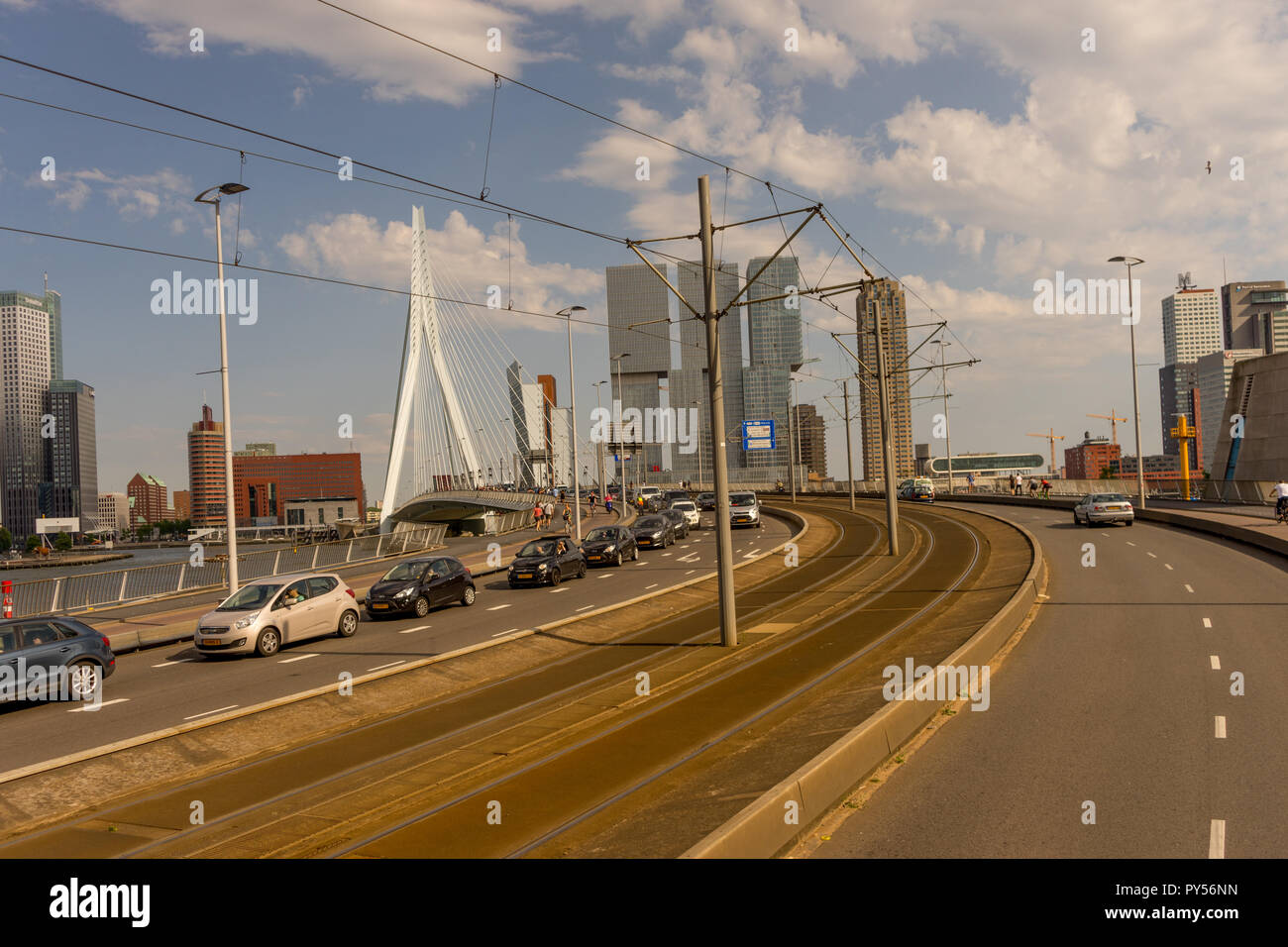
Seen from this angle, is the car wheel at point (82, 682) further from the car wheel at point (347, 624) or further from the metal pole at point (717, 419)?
the metal pole at point (717, 419)

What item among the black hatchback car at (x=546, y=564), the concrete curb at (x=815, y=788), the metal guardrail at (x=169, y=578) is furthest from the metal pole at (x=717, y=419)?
the metal guardrail at (x=169, y=578)

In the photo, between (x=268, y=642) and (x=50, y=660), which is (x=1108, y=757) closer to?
(x=50, y=660)

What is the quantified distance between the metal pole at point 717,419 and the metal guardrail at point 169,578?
1847 centimetres

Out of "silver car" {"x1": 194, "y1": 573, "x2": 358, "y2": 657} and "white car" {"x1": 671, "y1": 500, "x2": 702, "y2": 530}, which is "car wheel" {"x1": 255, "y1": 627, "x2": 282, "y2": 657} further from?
"white car" {"x1": 671, "y1": 500, "x2": 702, "y2": 530}

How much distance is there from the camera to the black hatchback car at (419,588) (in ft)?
85.1

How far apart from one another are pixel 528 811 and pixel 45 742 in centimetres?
859

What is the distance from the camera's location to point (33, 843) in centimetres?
962

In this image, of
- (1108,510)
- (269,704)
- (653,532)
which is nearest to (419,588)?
(269,704)

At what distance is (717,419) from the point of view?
1947 centimetres

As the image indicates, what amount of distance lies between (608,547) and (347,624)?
629 inches

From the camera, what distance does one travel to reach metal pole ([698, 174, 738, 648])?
19.0 metres
